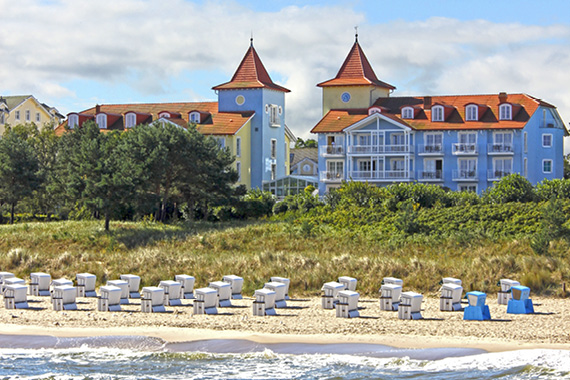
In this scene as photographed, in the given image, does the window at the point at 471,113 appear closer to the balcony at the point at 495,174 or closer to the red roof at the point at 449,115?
the red roof at the point at 449,115

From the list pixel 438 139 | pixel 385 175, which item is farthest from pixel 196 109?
pixel 438 139

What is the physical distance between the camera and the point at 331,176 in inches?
2579

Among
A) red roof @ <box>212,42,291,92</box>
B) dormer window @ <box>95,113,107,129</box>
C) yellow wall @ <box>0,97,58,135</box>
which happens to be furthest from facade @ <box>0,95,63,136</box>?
red roof @ <box>212,42,291,92</box>

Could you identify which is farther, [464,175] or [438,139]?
[438,139]

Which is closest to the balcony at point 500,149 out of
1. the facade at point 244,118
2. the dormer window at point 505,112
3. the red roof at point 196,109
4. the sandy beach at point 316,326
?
the dormer window at point 505,112

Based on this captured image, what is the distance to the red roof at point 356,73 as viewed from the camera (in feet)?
223

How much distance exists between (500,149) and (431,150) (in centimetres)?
502

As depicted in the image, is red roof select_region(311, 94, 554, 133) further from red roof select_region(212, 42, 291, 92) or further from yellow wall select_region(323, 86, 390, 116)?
red roof select_region(212, 42, 291, 92)

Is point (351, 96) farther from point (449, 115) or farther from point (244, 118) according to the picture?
point (244, 118)

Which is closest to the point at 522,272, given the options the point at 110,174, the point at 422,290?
the point at 422,290

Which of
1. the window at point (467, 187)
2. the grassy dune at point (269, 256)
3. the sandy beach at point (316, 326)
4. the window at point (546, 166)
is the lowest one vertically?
the sandy beach at point (316, 326)

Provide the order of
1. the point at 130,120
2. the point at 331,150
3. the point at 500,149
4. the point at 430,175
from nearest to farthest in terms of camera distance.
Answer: the point at 500,149 → the point at 430,175 → the point at 331,150 → the point at 130,120

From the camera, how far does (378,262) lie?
30.5 meters

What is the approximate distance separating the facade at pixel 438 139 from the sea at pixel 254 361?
139ft
